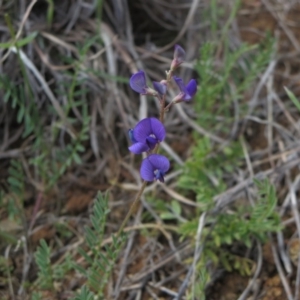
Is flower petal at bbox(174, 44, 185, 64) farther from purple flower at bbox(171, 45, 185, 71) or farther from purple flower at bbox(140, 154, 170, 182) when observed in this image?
purple flower at bbox(140, 154, 170, 182)

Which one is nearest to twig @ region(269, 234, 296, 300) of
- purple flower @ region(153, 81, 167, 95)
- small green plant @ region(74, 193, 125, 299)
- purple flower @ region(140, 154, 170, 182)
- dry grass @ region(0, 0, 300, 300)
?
dry grass @ region(0, 0, 300, 300)

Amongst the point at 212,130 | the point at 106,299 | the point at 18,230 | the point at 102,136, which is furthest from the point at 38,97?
the point at 106,299

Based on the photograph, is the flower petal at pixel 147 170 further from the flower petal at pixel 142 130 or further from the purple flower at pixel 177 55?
the purple flower at pixel 177 55

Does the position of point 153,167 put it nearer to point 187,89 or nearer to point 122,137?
point 187,89

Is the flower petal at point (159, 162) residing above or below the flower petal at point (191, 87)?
below

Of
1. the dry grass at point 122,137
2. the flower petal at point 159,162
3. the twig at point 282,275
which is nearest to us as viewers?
the flower petal at point 159,162

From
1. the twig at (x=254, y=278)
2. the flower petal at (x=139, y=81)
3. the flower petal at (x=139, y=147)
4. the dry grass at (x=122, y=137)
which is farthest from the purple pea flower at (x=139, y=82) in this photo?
the twig at (x=254, y=278)

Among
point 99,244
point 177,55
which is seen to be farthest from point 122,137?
point 177,55
